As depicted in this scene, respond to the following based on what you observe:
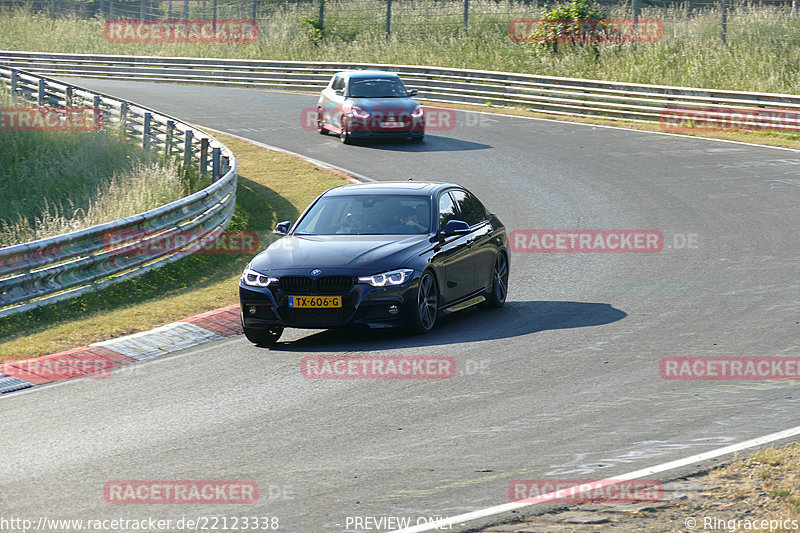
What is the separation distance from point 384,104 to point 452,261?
53.8 feet

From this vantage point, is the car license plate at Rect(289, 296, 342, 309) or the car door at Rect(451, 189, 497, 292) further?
the car door at Rect(451, 189, 497, 292)

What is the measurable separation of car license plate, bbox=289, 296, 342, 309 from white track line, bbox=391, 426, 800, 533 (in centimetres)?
450

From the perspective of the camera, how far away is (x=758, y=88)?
3011 centimetres

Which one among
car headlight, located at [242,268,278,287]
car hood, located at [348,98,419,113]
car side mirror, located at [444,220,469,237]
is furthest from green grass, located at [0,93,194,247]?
car side mirror, located at [444,220,469,237]

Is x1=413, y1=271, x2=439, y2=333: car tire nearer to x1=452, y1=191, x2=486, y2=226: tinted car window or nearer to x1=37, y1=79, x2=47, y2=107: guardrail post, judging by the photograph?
x1=452, y1=191, x2=486, y2=226: tinted car window

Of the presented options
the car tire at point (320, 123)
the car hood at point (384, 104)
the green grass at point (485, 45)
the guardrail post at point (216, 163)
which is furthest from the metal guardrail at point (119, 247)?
the green grass at point (485, 45)

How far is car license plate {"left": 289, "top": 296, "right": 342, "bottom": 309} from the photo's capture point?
10680 mm

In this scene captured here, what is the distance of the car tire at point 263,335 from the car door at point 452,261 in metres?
1.80

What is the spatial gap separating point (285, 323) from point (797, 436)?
16.7 feet

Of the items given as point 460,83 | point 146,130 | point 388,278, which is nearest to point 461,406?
point 388,278

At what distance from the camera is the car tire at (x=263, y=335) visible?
11.0 metres

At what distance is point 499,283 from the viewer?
41.7 feet

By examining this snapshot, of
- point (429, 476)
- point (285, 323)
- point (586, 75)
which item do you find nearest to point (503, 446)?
point (429, 476)

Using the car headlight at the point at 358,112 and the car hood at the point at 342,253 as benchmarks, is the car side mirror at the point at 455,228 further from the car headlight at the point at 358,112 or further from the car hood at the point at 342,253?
the car headlight at the point at 358,112
